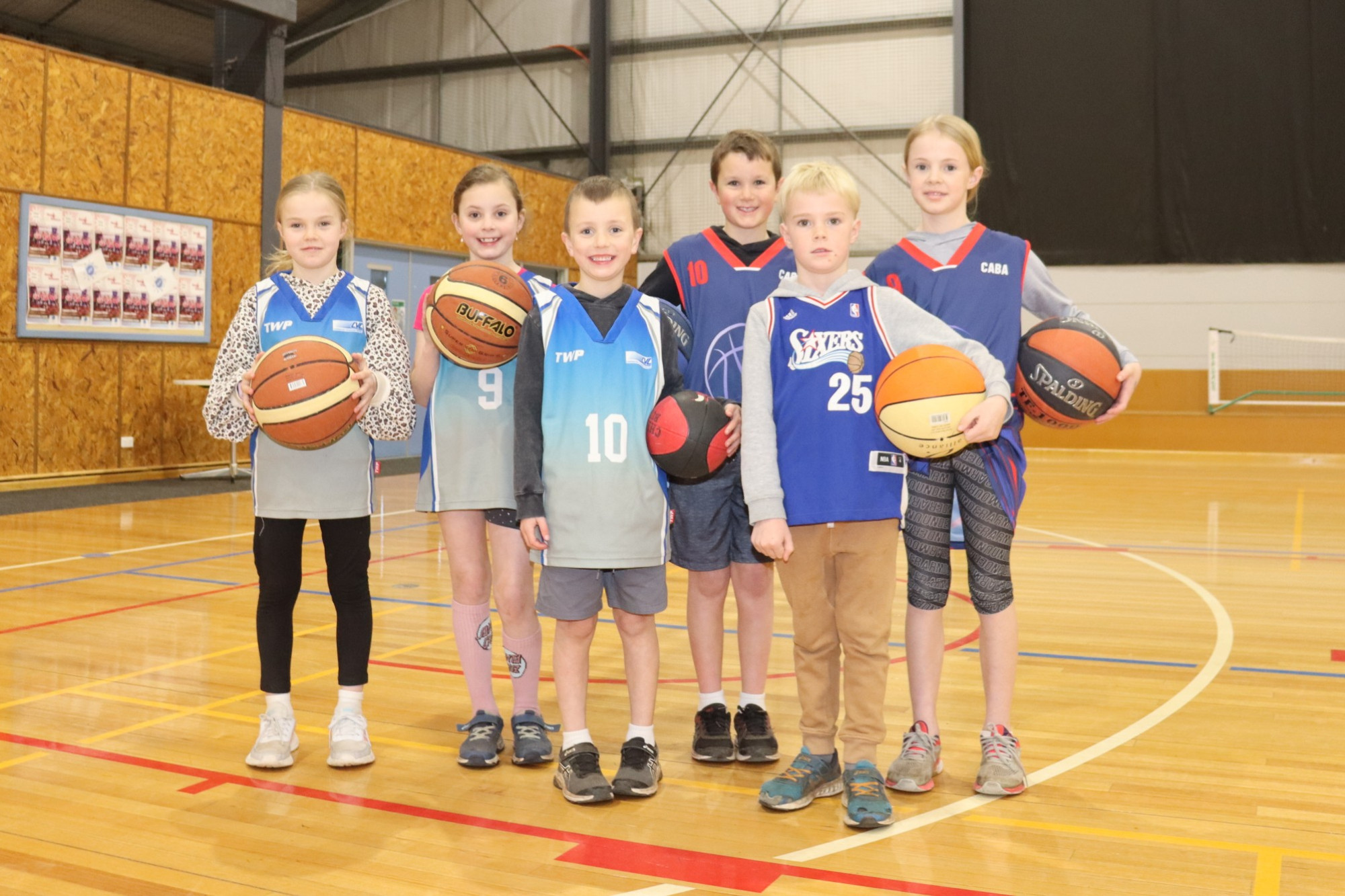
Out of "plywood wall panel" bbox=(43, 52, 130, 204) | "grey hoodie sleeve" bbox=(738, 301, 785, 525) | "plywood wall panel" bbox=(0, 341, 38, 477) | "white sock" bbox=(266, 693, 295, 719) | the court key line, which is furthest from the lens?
"plywood wall panel" bbox=(43, 52, 130, 204)

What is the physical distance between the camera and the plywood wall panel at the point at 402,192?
36.3ft

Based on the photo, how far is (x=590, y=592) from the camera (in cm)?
253

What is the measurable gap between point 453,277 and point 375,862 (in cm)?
131

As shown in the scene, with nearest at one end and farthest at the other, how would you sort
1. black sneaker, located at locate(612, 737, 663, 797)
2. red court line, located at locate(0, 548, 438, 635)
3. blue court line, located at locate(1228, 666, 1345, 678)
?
black sneaker, located at locate(612, 737, 663, 797)
blue court line, located at locate(1228, 666, 1345, 678)
red court line, located at locate(0, 548, 438, 635)

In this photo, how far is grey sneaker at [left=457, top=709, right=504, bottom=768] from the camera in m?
2.71

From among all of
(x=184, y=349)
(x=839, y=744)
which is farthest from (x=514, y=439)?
(x=184, y=349)

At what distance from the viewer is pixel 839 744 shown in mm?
2873

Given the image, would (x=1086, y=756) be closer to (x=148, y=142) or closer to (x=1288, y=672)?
(x=1288, y=672)

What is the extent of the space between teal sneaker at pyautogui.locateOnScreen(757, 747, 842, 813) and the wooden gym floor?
0.03 metres

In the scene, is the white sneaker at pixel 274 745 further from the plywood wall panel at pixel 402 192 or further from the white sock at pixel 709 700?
the plywood wall panel at pixel 402 192

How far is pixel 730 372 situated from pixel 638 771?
967mm

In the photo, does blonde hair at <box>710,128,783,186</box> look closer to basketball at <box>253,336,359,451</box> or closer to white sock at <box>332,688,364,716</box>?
basketball at <box>253,336,359,451</box>

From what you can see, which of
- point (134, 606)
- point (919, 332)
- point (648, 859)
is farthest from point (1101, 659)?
point (134, 606)

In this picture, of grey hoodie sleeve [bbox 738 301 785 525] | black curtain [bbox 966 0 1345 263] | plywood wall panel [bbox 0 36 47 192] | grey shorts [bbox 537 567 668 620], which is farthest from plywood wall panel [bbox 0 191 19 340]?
black curtain [bbox 966 0 1345 263]
